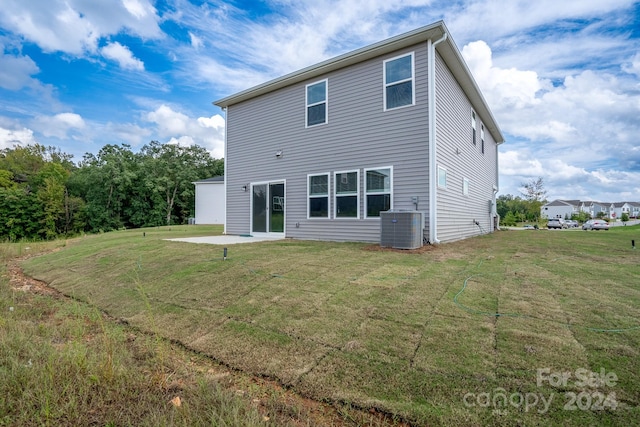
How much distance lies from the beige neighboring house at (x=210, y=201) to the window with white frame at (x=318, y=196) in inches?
628

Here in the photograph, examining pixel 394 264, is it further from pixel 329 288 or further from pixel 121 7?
pixel 121 7

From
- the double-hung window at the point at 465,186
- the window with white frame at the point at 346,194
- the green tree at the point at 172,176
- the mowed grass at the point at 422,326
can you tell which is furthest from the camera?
the green tree at the point at 172,176

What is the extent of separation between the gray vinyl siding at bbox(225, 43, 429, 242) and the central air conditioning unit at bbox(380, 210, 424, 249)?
798mm

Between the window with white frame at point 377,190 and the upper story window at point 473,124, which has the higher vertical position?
the upper story window at point 473,124

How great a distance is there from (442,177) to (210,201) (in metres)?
19.8

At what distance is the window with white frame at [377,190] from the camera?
25.0 ft

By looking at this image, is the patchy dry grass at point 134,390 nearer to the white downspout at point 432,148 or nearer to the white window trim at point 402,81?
the white downspout at point 432,148

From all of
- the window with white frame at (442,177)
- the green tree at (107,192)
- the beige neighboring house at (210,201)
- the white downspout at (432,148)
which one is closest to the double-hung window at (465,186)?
the window with white frame at (442,177)

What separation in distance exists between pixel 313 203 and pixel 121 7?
27.5 feet

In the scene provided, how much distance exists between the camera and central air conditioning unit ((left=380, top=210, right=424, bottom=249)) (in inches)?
254

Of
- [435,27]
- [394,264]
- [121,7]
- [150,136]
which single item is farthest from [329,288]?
[150,136]

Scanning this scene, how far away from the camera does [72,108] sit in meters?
22.0

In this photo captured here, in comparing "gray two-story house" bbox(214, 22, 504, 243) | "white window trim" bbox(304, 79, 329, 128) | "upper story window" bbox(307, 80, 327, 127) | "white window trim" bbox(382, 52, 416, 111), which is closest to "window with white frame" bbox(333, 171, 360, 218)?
"gray two-story house" bbox(214, 22, 504, 243)

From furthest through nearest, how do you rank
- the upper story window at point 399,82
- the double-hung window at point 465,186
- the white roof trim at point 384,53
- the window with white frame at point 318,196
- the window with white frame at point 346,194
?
the double-hung window at point 465,186 < the window with white frame at point 318,196 < the window with white frame at point 346,194 < the upper story window at point 399,82 < the white roof trim at point 384,53
